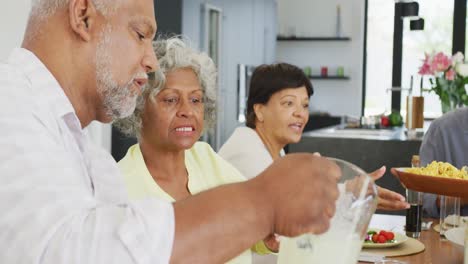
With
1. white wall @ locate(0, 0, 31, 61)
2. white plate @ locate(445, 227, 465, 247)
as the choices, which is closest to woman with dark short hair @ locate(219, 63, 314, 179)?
white plate @ locate(445, 227, 465, 247)

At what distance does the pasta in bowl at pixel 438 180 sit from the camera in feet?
6.17

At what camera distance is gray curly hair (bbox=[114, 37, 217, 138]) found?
1835mm

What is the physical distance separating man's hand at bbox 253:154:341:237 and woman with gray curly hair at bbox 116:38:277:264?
1.13 meters

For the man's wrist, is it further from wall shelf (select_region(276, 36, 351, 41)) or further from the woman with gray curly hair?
wall shelf (select_region(276, 36, 351, 41))

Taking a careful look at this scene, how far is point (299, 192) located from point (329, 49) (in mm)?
8644

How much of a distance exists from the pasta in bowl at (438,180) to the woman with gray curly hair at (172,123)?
0.49 meters

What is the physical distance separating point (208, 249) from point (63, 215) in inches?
5.7

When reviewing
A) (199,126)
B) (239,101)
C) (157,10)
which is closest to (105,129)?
(157,10)

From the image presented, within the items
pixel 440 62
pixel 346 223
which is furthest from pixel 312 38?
pixel 346 223

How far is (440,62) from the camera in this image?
4.03 metres

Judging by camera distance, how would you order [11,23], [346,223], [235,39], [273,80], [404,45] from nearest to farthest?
[346,223]
[273,80]
[11,23]
[235,39]
[404,45]

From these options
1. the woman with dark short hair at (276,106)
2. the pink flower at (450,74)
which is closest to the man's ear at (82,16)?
the woman with dark short hair at (276,106)

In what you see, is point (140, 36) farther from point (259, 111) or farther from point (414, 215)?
point (259, 111)

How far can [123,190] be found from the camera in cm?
100
